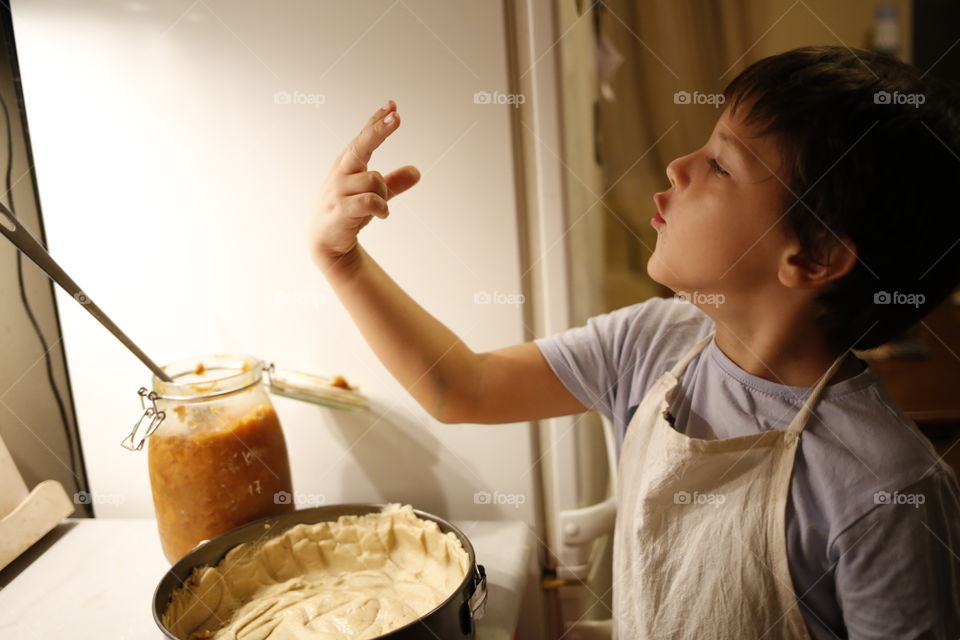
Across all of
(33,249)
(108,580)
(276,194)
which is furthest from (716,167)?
(108,580)

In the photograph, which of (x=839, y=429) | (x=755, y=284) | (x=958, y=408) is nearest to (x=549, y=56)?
(x=755, y=284)

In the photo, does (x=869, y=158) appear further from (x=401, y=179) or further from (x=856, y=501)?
(x=401, y=179)

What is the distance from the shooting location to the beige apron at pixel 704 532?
0.74 metres

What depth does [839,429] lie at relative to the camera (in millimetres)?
729

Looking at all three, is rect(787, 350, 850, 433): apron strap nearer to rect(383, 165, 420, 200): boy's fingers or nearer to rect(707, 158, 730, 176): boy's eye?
rect(707, 158, 730, 176): boy's eye

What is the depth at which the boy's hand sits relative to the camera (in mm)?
754

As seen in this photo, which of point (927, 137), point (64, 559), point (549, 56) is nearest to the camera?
point (927, 137)

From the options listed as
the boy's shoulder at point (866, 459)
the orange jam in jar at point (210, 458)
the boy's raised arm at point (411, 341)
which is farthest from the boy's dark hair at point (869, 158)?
the orange jam in jar at point (210, 458)

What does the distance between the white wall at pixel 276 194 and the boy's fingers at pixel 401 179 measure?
0.37ft

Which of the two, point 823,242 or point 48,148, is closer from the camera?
point 823,242

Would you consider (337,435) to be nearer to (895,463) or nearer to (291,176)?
(291,176)

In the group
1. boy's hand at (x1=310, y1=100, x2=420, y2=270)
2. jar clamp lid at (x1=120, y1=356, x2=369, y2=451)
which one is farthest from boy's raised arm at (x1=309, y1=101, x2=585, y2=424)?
jar clamp lid at (x1=120, y1=356, x2=369, y2=451)

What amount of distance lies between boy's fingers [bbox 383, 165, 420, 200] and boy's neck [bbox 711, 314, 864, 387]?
0.33m

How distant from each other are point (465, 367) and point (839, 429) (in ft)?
1.25
